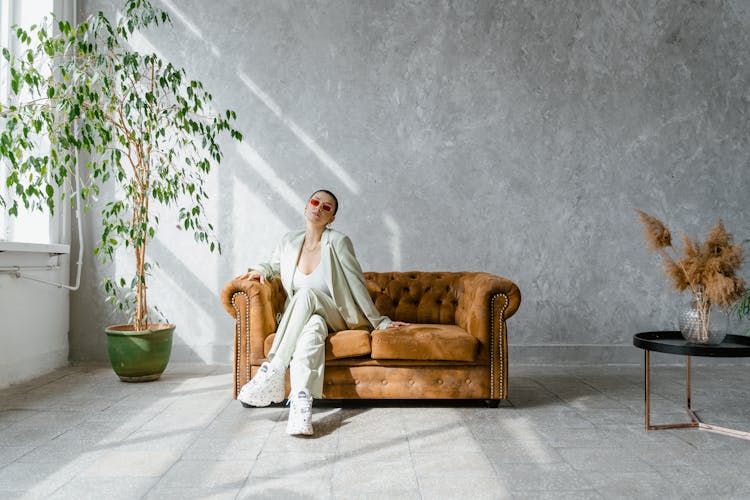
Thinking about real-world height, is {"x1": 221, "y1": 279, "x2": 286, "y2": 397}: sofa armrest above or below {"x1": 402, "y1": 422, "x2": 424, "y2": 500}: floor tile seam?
above

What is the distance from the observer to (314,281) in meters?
3.65

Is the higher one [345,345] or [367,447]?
[345,345]

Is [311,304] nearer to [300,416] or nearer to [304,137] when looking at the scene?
[300,416]

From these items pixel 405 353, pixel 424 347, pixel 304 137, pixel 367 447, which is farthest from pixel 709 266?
pixel 304 137

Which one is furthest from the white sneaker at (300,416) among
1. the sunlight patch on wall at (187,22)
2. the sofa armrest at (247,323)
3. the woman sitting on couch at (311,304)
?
the sunlight patch on wall at (187,22)

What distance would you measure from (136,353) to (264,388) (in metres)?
1.32

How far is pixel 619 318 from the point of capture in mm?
4918

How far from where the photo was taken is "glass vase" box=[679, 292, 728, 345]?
2852 mm

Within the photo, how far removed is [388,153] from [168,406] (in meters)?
2.49

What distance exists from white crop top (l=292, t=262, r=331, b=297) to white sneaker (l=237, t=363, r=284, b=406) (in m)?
0.59

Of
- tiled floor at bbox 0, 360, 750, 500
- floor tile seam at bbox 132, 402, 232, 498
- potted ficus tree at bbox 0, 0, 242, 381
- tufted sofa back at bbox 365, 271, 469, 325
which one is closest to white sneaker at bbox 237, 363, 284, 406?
tiled floor at bbox 0, 360, 750, 500

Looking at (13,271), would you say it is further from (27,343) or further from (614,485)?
(614,485)

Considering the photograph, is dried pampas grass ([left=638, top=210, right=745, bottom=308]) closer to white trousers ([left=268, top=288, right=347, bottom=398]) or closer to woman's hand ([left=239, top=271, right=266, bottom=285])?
white trousers ([left=268, top=288, right=347, bottom=398])

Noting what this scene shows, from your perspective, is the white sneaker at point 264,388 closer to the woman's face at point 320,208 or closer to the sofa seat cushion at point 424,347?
the sofa seat cushion at point 424,347
